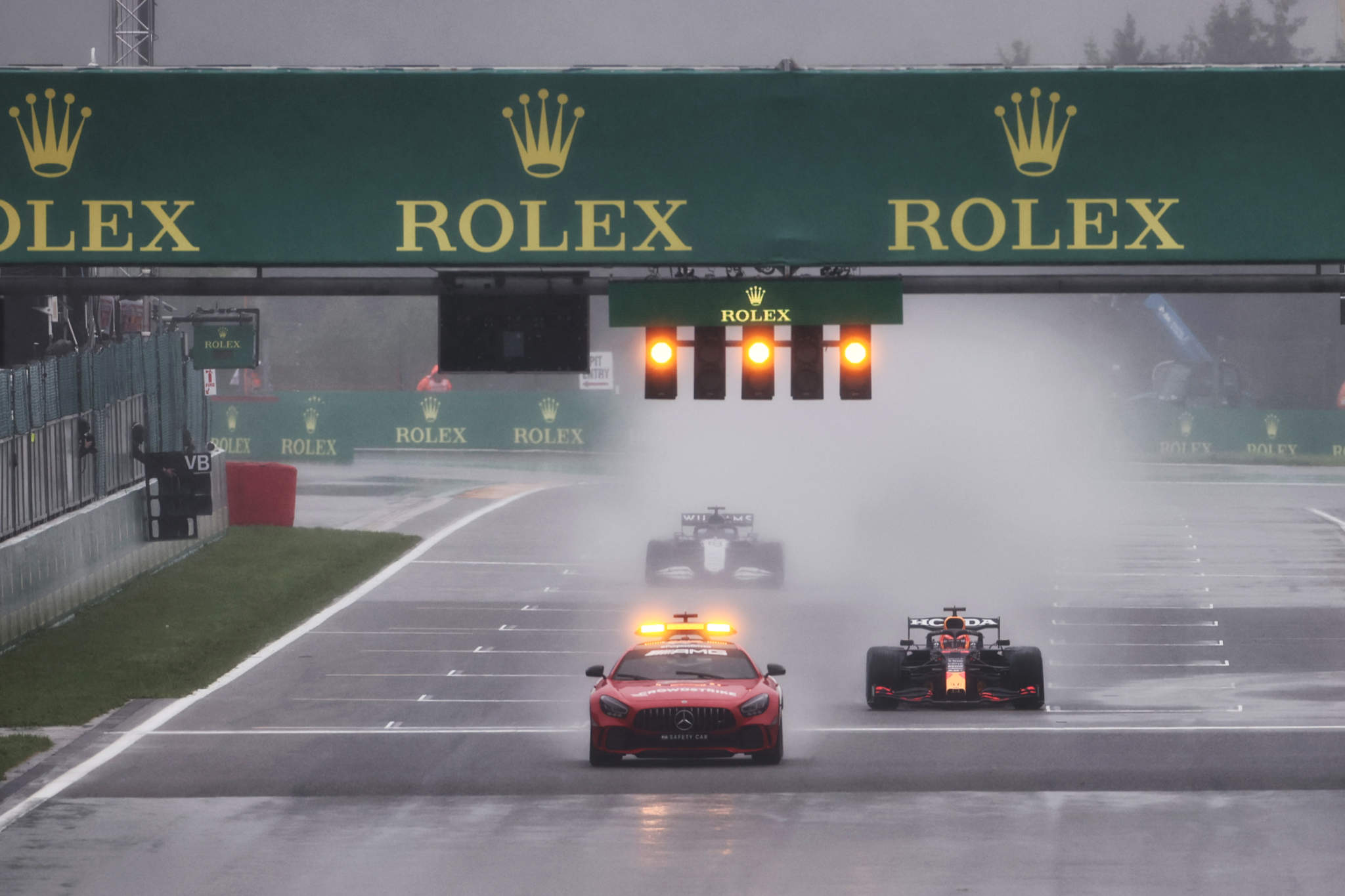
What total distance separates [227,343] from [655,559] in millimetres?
13980

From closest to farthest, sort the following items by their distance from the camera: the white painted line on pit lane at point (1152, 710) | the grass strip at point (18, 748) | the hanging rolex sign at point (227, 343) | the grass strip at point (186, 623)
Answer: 1. the grass strip at point (18, 748)
2. the white painted line on pit lane at point (1152, 710)
3. the grass strip at point (186, 623)
4. the hanging rolex sign at point (227, 343)

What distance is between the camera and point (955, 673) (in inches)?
1013

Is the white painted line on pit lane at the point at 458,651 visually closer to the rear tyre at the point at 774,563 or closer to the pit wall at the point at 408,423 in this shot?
the rear tyre at the point at 774,563

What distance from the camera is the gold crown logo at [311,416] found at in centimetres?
7756

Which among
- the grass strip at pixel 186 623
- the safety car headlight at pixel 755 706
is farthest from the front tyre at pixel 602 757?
the grass strip at pixel 186 623

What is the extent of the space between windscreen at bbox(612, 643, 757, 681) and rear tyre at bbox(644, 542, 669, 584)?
17063 mm

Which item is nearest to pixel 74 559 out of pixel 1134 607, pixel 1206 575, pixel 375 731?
pixel 375 731

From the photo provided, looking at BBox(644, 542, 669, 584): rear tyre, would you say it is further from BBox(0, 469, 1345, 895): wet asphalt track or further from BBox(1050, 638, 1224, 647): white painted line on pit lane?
BBox(1050, 638, 1224, 647): white painted line on pit lane

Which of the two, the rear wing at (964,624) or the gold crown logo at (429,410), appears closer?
the rear wing at (964,624)

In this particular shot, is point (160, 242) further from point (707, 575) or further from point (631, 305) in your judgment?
point (707, 575)

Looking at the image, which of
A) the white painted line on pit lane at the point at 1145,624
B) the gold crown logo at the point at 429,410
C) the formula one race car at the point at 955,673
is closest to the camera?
the formula one race car at the point at 955,673

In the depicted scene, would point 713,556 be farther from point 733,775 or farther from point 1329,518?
point 1329,518

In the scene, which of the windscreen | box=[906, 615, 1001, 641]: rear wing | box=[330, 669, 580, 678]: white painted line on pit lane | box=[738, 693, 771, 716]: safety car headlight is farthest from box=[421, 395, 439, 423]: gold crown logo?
box=[738, 693, 771, 716]: safety car headlight

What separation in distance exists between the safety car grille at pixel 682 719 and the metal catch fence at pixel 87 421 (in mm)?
13072
